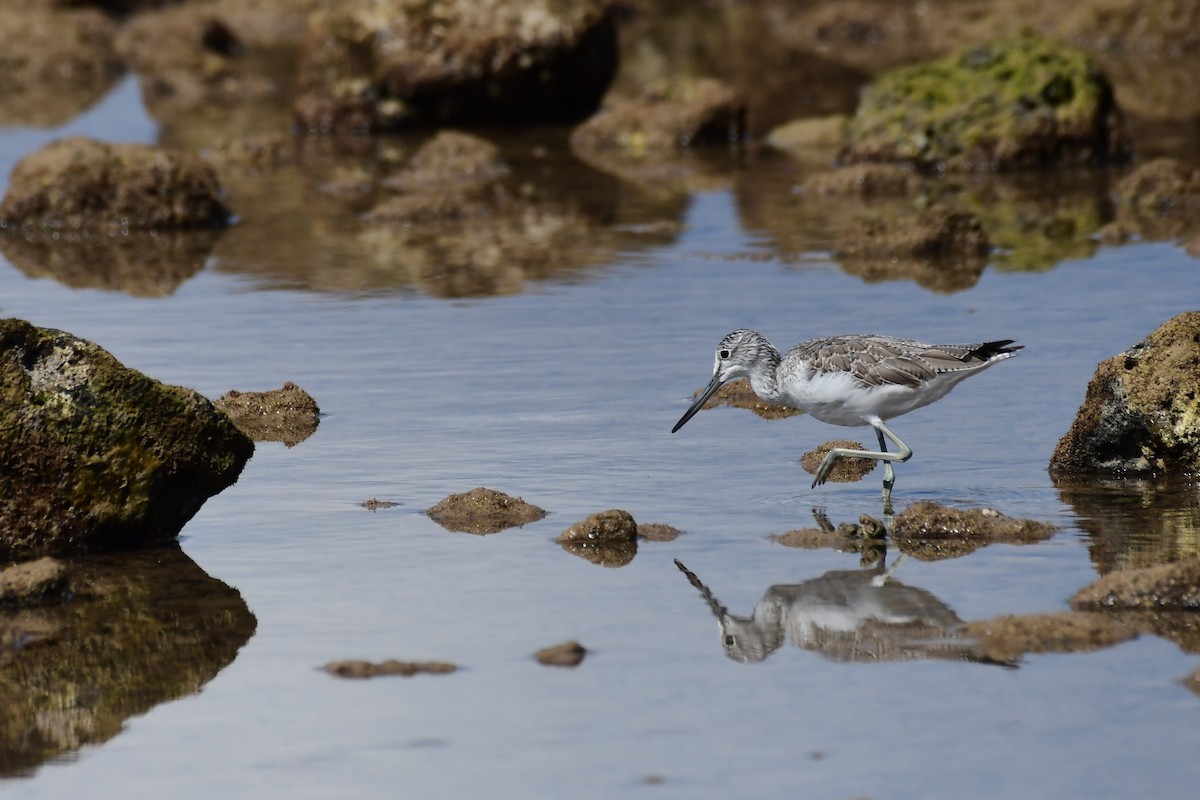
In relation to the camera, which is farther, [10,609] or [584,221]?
[584,221]

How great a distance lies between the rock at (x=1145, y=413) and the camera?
11875mm

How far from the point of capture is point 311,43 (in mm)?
31281

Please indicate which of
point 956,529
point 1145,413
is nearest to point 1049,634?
point 956,529

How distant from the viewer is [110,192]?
78.2 feet

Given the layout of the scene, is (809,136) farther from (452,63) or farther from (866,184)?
(452,63)

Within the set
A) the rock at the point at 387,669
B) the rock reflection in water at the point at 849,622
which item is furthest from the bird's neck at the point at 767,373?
the rock at the point at 387,669

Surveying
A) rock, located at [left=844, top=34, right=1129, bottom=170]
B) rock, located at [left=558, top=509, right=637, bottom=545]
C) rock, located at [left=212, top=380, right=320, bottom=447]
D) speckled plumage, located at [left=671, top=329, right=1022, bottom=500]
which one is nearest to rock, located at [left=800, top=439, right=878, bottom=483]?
speckled plumage, located at [left=671, top=329, right=1022, bottom=500]

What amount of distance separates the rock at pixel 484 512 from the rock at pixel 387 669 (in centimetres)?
239

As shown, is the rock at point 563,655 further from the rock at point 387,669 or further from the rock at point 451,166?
the rock at point 451,166

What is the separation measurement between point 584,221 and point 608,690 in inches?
589

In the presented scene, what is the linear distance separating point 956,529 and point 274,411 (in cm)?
558

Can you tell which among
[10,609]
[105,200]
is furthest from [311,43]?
[10,609]

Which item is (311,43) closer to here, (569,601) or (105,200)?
(105,200)

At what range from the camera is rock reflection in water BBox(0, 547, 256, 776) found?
869 cm
